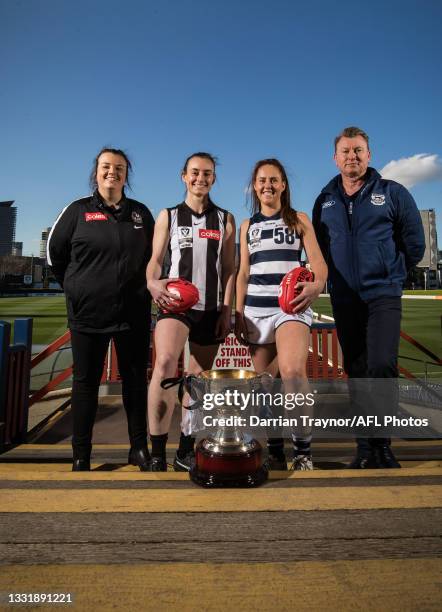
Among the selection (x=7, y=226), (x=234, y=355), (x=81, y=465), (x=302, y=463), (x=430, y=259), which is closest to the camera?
(x=302, y=463)

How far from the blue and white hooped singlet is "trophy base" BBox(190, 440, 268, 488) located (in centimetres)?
106

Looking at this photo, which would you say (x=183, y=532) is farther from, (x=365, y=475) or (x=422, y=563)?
(x=365, y=475)

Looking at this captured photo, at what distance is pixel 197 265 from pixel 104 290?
22.8 inches

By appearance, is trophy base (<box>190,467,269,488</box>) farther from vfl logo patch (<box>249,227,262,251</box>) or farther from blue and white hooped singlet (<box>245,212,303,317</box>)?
vfl logo patch (<box>249,227,262,251</box>)

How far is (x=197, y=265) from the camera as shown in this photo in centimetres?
230

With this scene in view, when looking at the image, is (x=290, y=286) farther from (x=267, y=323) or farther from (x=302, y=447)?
(x=302, y=447)

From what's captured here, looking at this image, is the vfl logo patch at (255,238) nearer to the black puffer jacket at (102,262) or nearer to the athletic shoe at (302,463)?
the black puffer jacket at (102,262)

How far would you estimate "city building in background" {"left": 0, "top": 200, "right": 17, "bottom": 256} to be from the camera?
178m

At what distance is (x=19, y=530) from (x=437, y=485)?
1237mm

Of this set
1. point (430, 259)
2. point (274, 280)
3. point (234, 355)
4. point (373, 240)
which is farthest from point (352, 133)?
point (430, 259)

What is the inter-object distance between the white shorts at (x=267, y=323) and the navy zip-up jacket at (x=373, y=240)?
1.21 ft

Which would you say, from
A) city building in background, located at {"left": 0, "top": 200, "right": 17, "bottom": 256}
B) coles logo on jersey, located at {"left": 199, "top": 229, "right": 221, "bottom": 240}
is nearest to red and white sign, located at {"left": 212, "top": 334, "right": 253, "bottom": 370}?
coles logo on jersey, located at {"left": 199, "top": 229, "right": 221, "bottom": 240}

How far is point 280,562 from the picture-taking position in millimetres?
802

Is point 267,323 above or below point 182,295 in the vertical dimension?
below
